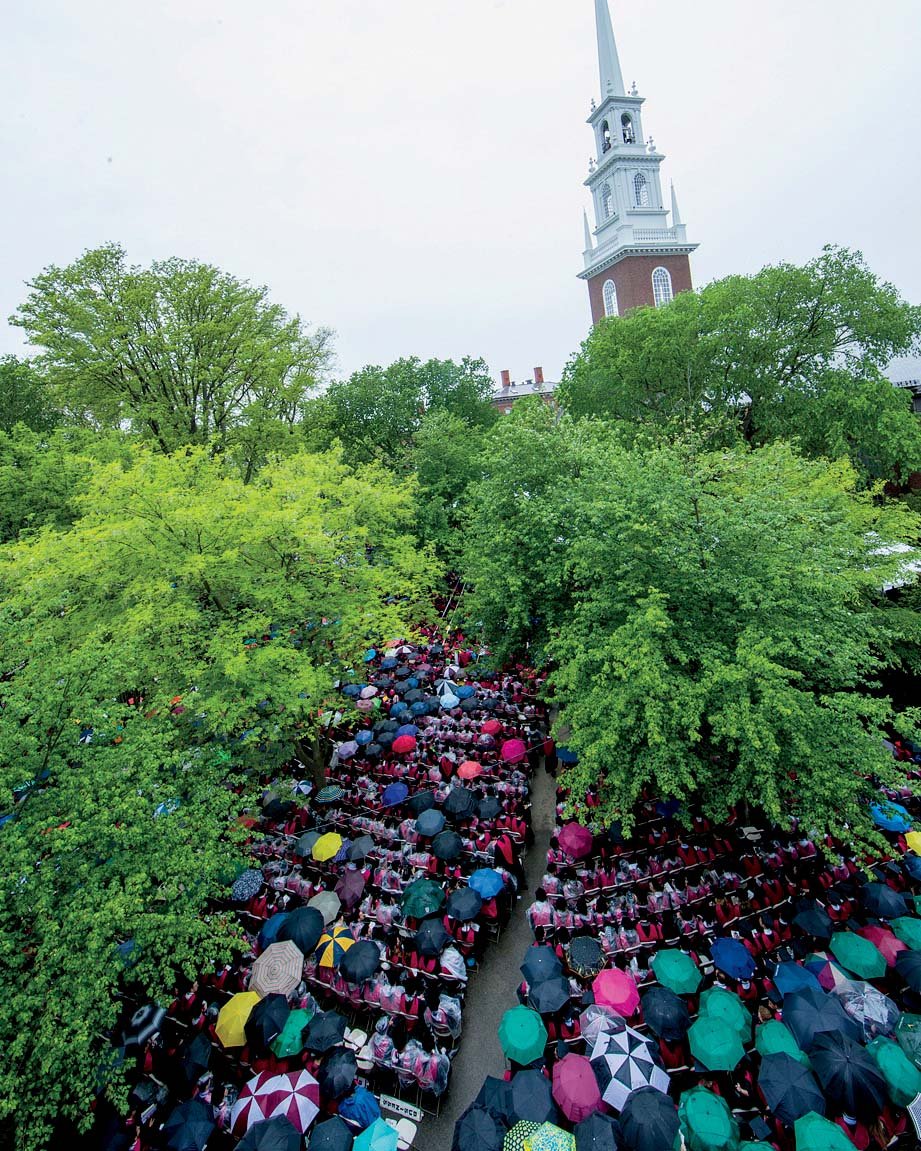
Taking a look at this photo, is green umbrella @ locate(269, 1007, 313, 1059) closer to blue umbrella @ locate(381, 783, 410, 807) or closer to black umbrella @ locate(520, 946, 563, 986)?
black umbrella @ locate(520, 946, 563, 986)

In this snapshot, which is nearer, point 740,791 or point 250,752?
point 740,791

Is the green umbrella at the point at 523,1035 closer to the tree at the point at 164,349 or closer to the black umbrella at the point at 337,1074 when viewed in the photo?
the black umbrella at the point at 337,1074

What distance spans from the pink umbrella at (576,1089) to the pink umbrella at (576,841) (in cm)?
395

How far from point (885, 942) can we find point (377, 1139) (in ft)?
27.4

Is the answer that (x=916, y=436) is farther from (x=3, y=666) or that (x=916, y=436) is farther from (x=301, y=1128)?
(x=3, y=666)

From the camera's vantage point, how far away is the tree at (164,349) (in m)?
20.3

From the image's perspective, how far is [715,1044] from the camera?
7402 millimetres

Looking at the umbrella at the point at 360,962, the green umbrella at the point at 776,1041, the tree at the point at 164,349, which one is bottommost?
the green umbrella at the point at 776,1041

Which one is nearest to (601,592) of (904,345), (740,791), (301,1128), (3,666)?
(740,791)

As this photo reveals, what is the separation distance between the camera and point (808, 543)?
37.1ft

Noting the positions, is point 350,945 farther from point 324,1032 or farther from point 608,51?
point 608,51

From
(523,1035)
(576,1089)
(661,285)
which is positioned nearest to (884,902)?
(576,1089)

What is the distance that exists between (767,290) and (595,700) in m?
20.0

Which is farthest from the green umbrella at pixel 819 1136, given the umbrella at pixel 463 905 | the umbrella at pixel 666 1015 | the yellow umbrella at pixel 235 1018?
the yellow umbrella at pixel 235 1018
